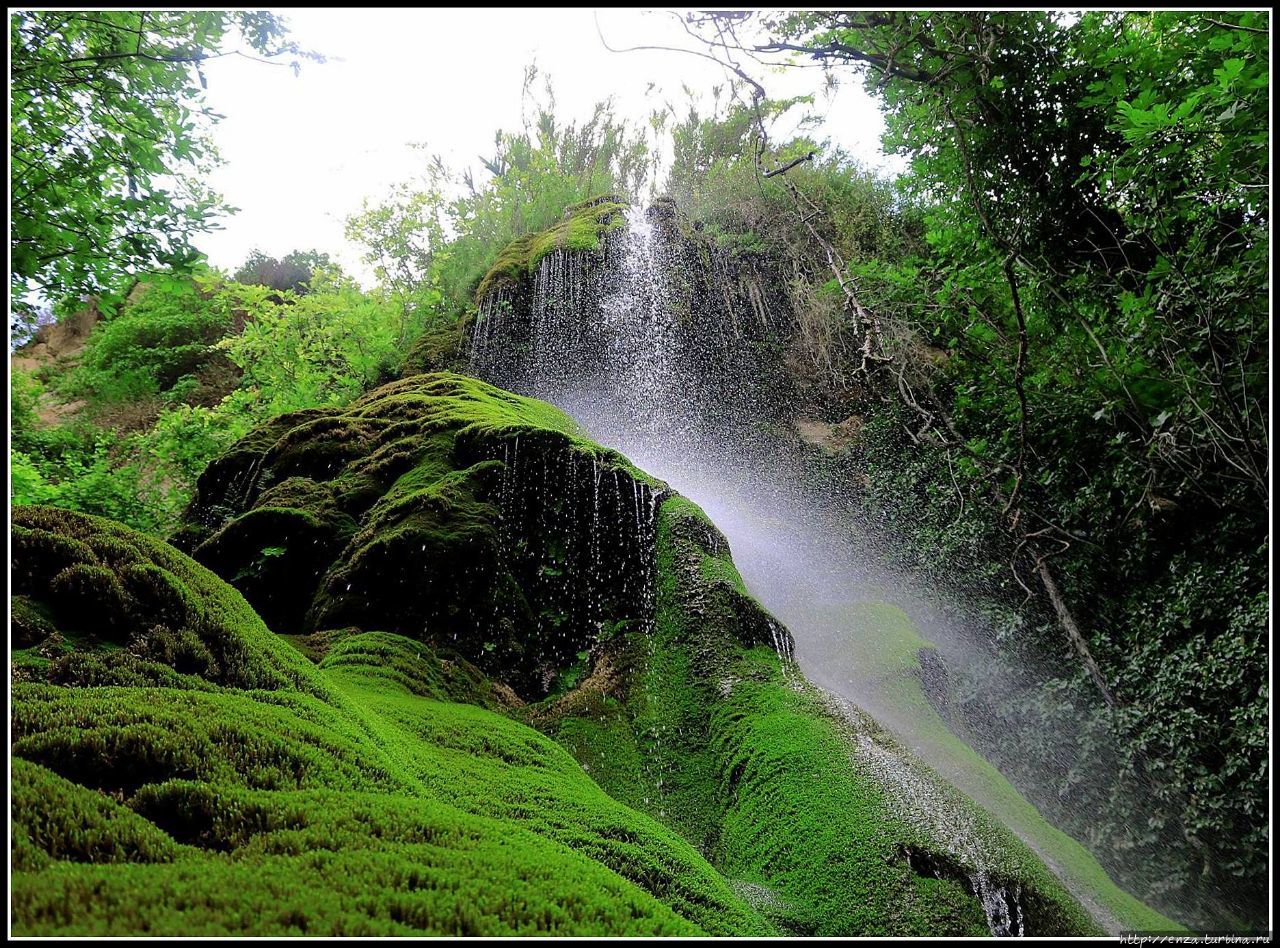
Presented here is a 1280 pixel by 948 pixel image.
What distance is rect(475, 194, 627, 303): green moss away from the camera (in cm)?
1230

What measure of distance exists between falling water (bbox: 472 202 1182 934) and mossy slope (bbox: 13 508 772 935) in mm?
7167

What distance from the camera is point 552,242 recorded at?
41.4 ft

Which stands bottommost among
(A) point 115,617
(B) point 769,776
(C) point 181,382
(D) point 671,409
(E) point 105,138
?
(B) point 769,776

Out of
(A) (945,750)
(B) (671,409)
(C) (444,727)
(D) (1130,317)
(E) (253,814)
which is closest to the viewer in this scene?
(E) (253,814)

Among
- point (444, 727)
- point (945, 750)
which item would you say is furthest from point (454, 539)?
point (945, 750)

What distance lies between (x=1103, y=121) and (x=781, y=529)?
773 centimetres

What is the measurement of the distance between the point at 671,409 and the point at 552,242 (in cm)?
448

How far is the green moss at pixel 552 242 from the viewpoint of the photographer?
12.3 metres

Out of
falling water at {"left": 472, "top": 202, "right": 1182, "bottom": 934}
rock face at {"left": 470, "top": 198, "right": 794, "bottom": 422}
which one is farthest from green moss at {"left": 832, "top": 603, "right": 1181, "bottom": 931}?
rock face at {"left": 470, "top": 198, "right": 794, "bottom": 422}

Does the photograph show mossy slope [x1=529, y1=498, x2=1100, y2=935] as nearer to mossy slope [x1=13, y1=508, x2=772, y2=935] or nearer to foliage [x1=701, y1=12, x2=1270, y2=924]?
mossy slope [x1=13, y1=508, x2=772, y2=935]

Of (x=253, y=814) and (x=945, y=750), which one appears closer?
(x=253, y=814)

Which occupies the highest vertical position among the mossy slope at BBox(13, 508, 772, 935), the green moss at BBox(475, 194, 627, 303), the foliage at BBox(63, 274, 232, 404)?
→ the green moss at BBox(475, 194, 627, 303)

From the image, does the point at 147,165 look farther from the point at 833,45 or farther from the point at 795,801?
the point at 795,801

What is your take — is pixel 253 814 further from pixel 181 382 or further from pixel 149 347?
pixel 149 347
